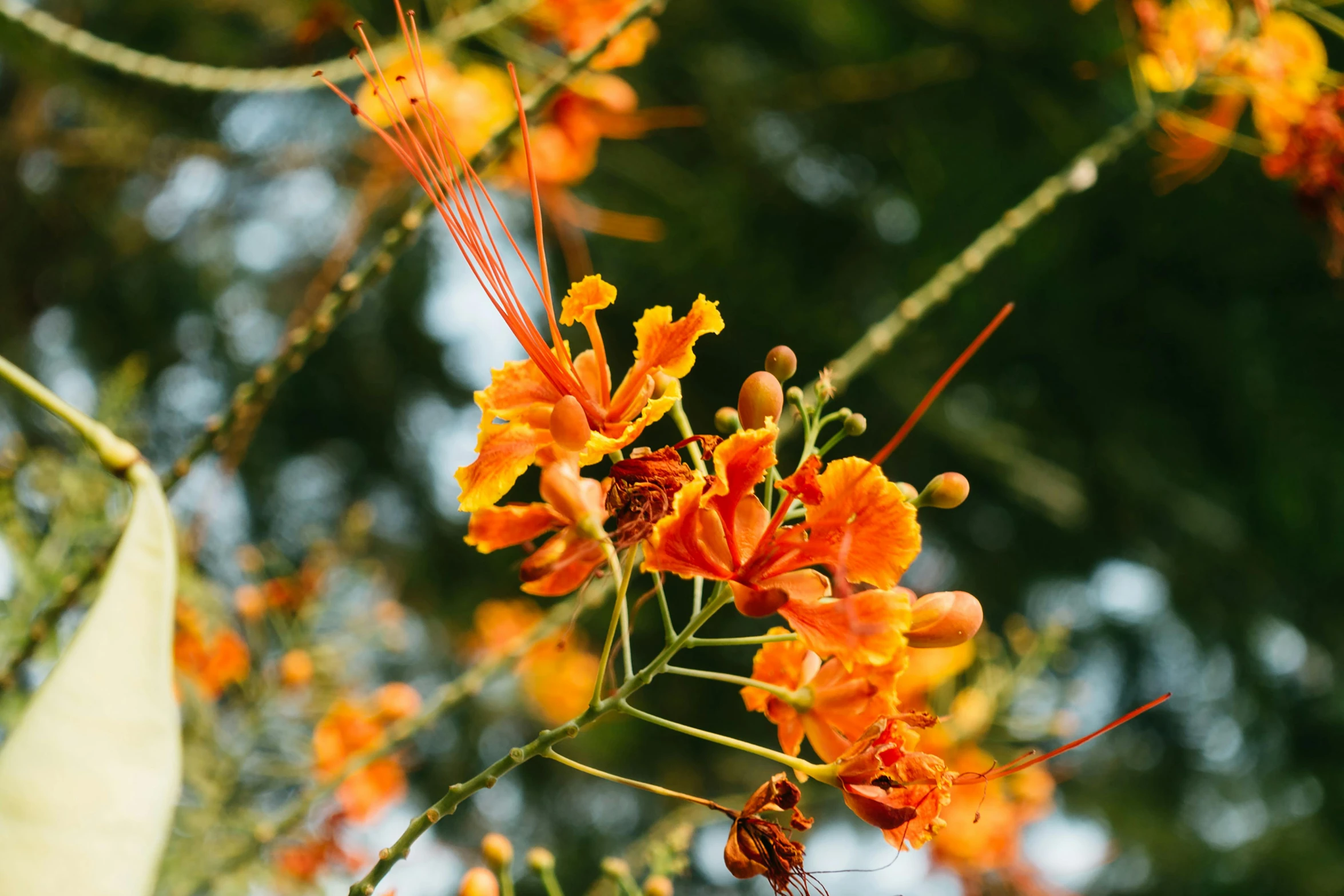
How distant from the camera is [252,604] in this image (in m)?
1.37

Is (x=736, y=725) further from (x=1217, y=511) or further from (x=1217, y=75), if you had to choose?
(x=1217, y=75)

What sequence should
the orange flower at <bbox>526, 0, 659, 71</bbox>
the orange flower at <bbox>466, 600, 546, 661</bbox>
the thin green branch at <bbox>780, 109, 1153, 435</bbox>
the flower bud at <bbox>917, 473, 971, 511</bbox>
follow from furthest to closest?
the orange flower at <bbox>466, 600, 546, 661</bbox>
the orange flower at <bbox>526, 0, 659, 71</bbox>
the thin green branch at <bbox>780, 109, 1153, 435</bbox>
the flower bud at <bbox>917, 473, 971, 511</bbox>

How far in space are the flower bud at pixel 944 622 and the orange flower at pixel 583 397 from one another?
149mm

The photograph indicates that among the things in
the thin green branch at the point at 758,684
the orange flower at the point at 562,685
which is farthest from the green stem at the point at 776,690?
the orange flower at the point at 562,685

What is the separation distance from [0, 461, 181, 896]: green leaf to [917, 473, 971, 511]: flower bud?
1.05ft

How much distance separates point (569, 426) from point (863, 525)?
0.14 m

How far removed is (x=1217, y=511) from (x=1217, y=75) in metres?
1.05

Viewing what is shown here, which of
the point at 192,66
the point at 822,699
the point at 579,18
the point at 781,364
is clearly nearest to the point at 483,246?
the point at 781,364

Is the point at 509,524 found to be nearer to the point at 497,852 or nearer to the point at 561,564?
the point at 561,564

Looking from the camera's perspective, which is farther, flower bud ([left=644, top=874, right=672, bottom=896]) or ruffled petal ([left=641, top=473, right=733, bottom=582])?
flower bud ([left=644, top=874, right=672, bottom=896])

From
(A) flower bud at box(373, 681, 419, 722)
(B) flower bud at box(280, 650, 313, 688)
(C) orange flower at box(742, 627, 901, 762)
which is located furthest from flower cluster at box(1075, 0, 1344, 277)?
(B) flower bud at box(280, 650, 313, 688)

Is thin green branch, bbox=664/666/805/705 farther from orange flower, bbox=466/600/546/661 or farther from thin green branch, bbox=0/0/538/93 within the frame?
orange flower, bbox=466/600/546/661

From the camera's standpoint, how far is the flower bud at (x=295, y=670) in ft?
4.17

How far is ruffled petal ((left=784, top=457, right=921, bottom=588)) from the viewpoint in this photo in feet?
1.31
